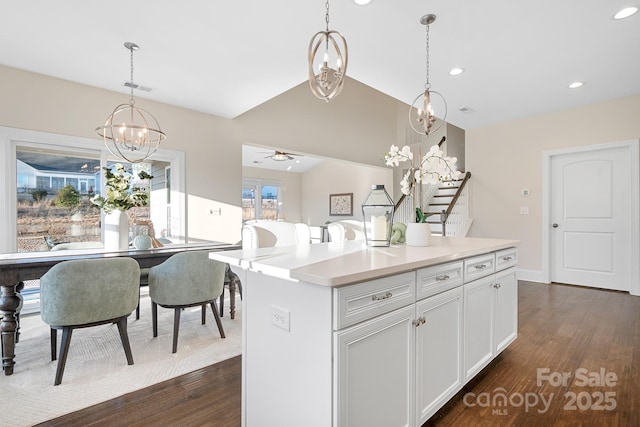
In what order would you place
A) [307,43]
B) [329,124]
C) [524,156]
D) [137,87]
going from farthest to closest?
[329,124], [524,156], [137,87], [307,43]

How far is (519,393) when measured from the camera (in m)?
1.91

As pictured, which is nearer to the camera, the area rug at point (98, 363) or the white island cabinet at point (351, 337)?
the white island cabinet at point (351, 337)

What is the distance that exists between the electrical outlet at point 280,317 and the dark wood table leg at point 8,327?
6.74 feet

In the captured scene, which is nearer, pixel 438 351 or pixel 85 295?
pixel 438 351

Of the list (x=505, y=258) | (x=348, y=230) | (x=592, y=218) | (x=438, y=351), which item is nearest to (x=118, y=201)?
(x=438, y=351)

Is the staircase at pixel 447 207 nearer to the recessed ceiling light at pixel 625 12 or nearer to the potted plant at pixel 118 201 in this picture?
the recessed ceiling light at pixel 625 12

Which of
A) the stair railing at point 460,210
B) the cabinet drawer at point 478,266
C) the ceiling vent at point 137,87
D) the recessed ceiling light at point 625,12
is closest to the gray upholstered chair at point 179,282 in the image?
the cabinet drawer at point 478,266

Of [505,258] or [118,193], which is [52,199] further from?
[505,258]

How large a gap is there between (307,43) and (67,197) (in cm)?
331

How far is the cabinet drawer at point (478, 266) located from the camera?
1802 millimetres

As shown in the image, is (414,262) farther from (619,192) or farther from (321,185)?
(321,185)

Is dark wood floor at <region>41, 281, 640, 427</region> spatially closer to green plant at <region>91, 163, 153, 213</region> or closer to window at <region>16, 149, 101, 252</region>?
green plant at <region>91, 163, 153, 213</region>

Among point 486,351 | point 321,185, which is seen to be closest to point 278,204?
point 321,185

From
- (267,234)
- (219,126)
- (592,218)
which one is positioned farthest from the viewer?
(219,126)
